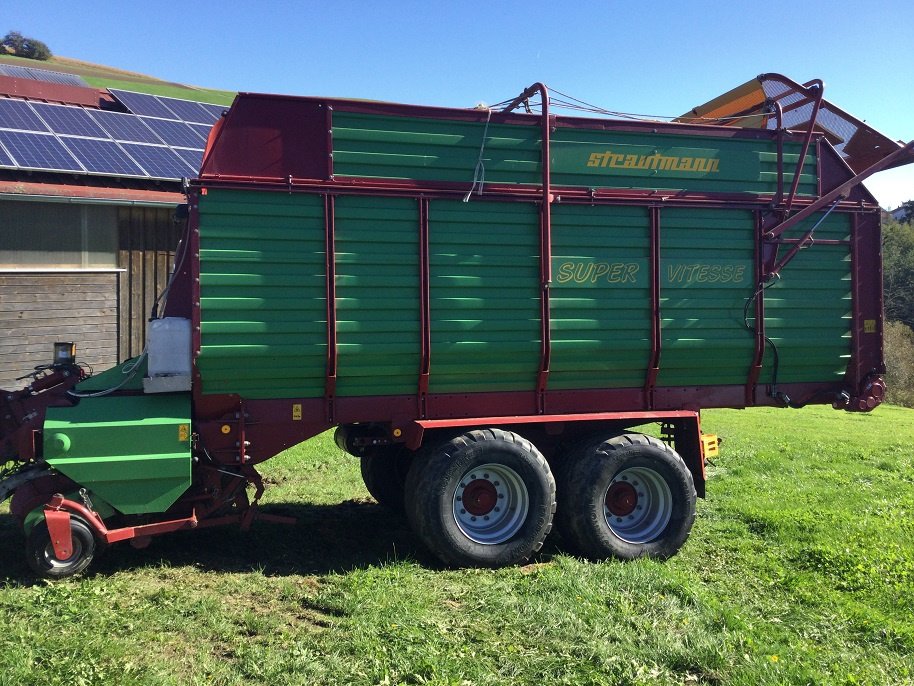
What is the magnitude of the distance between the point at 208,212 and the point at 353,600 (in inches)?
115

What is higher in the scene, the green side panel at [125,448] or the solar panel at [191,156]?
the solar panel at [191,156]

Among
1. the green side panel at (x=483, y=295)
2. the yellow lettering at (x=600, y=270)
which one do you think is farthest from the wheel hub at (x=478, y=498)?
the yellow lettering at (x=600, y=270)

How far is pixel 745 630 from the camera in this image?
4.41m

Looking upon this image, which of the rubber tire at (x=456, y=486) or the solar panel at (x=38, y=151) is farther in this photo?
the solar panel at (x=38, y=151)

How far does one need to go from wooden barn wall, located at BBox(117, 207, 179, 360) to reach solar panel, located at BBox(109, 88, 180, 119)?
3.98m

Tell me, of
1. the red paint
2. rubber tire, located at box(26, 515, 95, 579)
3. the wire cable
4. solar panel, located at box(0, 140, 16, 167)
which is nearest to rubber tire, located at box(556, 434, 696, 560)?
the wire cable

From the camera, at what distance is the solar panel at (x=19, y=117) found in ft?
36.2

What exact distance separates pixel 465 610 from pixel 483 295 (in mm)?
2358

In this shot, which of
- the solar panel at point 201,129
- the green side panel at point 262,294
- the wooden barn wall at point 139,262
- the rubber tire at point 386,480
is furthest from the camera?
the solar panel at point 201,129

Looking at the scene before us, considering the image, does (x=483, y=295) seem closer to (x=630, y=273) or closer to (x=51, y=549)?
(x=630, y=273)

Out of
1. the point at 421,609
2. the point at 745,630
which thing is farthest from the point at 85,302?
the point at 745,630

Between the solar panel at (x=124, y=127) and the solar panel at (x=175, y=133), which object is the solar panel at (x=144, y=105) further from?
the solar panel at (x=124, y=127)

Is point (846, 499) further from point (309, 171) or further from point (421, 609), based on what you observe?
point (309, 171)

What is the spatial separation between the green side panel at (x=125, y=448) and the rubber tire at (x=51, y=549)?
0.26 m
